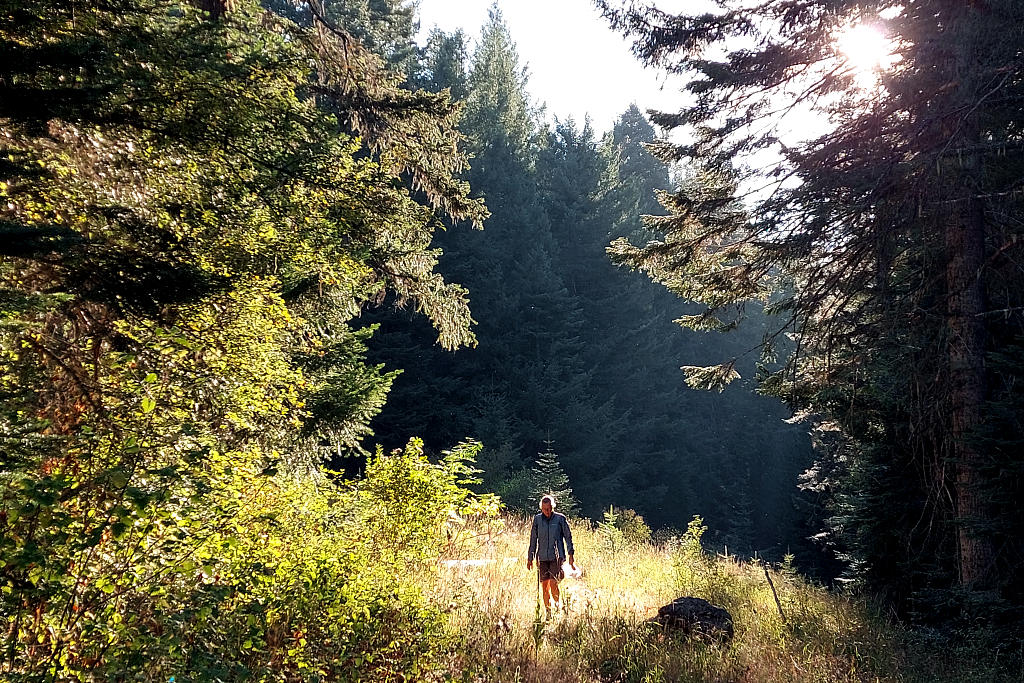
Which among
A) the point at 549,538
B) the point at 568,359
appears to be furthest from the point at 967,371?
the point at 568,359

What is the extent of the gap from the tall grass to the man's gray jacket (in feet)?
1.78

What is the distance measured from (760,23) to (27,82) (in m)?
9.25

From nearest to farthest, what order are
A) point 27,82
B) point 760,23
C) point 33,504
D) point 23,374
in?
1. point 33,504
2. point 23,374
3. point 27,82
4. point 760,23

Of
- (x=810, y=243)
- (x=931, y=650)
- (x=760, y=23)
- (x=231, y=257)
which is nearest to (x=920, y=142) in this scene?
(x=810, y=243)

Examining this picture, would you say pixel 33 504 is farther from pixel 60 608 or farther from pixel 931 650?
pixel 931 650

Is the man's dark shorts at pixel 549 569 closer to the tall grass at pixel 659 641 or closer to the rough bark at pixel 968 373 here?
the tall grass at pixel 659 641

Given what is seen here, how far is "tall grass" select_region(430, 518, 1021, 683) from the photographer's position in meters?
6.32

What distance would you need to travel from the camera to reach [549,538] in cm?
891

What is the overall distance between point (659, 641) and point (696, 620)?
0.73 metres

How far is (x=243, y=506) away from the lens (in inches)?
177

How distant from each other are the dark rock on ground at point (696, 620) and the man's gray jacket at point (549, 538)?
152 cm

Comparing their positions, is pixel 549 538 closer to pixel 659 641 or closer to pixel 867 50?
pixel 659 641

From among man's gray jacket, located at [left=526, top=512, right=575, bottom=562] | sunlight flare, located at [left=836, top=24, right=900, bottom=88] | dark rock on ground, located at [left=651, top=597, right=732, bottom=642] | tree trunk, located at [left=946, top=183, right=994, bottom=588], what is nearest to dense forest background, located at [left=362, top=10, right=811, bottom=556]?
man's gray jacket, located at [left=526, top=512, right=575, bottom=562]

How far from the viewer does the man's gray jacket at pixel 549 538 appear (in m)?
8.88
